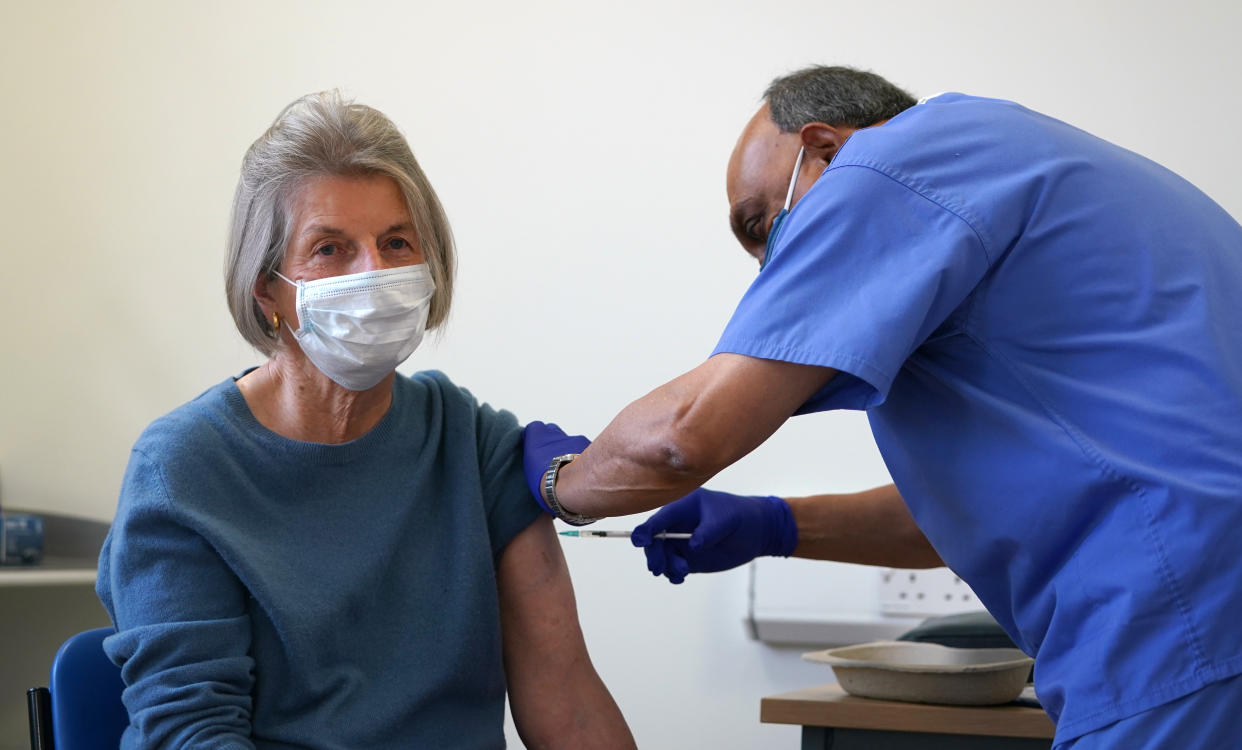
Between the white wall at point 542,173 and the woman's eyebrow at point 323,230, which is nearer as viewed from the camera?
the woman's eyebrow at point 323,230

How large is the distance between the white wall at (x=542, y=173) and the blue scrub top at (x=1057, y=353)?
3.92 feet

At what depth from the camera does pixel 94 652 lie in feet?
4.09

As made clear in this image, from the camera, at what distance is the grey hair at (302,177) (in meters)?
1.33

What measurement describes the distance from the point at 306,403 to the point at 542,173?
117cm

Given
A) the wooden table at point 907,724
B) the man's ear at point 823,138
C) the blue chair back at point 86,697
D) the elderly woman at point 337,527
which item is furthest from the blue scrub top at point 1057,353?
the blue chair back at point 86,697

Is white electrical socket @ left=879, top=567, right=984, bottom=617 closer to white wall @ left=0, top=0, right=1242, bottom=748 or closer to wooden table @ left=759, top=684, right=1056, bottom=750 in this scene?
white wall @ left=0, top=0, right=1242, bottom=748

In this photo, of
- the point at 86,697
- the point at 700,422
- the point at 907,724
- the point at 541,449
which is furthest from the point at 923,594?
the point at 86,697

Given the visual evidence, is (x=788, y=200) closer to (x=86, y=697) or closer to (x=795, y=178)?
(x=795, y=178)

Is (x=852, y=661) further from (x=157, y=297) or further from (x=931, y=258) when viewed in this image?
(x=157, y=297)

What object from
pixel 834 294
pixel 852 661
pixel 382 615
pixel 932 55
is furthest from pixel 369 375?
pixel 932 55

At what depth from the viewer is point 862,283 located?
102cm

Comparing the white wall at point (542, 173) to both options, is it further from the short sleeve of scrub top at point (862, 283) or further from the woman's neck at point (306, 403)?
the short sleeve of scrub top at point (862, 283)

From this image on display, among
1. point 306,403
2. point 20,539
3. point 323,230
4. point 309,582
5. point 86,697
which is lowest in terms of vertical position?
point 20,539

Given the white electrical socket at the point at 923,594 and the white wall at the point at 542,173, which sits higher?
the white wall at the point at 542,173
